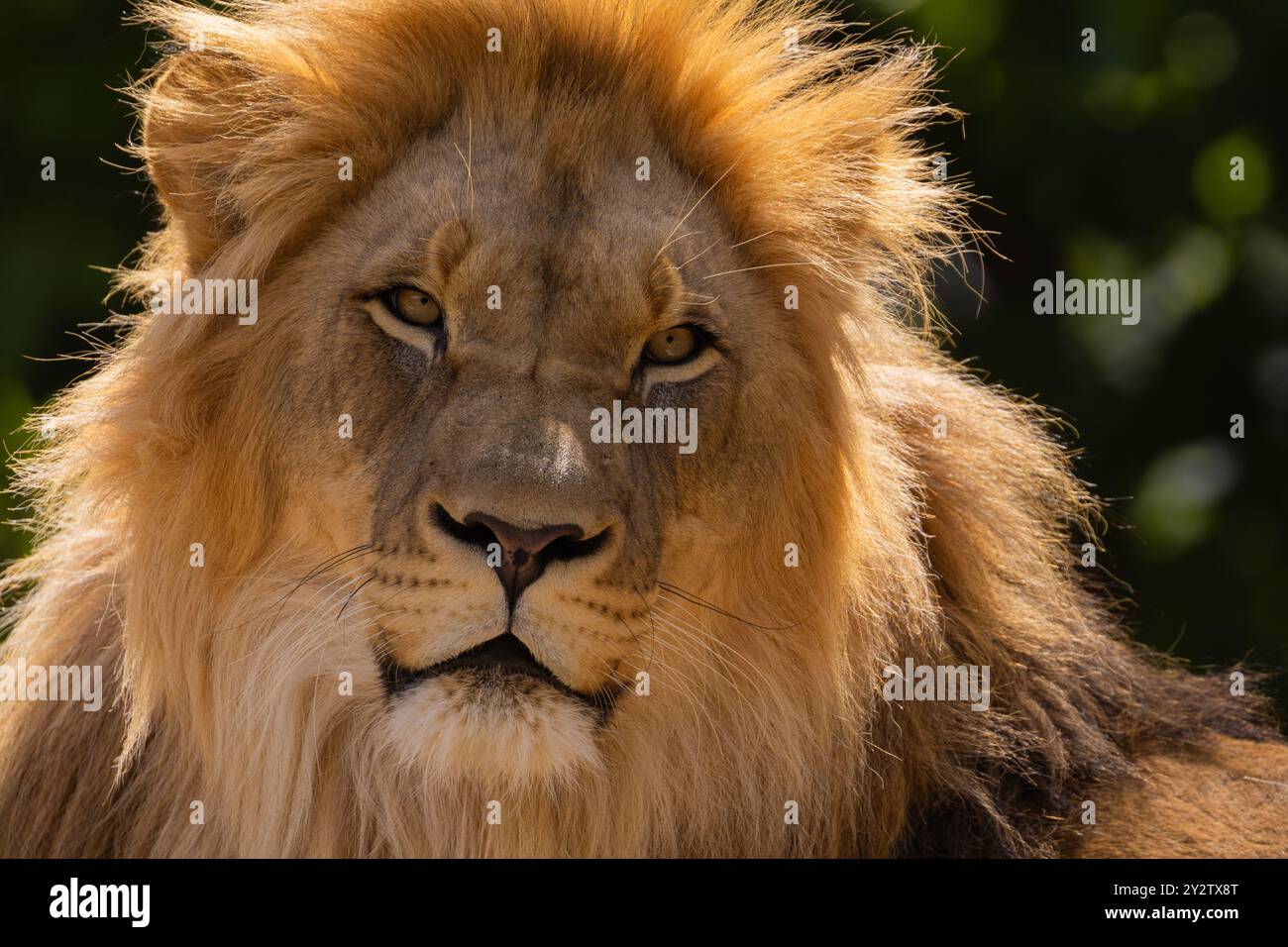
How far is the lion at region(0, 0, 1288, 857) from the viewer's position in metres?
2.88

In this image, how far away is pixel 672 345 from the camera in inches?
122

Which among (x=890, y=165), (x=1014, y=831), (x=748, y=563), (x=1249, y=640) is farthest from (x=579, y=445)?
(x=1249, y=640)

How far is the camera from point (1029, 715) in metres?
→ 3.61

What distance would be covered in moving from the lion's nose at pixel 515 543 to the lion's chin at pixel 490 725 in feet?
0.56

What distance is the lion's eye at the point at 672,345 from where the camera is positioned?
3070mm

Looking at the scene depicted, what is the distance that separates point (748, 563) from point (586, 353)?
1.83 feet

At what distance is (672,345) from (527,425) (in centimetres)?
40

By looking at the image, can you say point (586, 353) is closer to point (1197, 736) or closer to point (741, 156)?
point (741, 156)
